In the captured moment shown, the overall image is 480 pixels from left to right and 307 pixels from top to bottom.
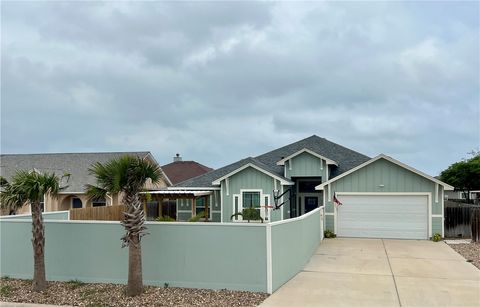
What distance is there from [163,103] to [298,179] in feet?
27.4

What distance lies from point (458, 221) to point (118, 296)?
1544 cm

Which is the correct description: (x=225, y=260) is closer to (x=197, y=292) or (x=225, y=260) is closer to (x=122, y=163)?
(x=197, y=292)

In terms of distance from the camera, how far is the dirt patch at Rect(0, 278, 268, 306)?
830 centimetres

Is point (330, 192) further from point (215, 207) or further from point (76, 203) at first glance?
point (76, 203)

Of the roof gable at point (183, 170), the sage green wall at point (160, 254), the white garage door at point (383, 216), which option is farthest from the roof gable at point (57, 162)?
the sage green wall at point (160, 254)

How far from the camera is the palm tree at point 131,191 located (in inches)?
340

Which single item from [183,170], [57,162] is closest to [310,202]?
[57,162]

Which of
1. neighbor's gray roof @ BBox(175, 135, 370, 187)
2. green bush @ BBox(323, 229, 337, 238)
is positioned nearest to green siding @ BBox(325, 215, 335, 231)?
green bush @ BBox(323, 229, 337, 238)

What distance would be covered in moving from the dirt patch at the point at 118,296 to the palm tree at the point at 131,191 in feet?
1.32

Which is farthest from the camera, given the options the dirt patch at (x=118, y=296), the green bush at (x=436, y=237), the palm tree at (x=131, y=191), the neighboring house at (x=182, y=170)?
the neighboring house at (x=182, y=170)

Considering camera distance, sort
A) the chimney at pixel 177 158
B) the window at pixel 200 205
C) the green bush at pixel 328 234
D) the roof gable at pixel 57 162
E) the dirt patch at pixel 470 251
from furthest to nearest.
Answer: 1. the chimney at pixel 177 158
2. the roof gable at pixel 57 162
3. the window at pixel 200 205
4. the green bush at pixel 328 234
5. the dirt patch at pixel 470 251

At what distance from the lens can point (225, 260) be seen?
361 inches

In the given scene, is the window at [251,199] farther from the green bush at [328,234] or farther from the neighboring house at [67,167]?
the neighboring house at [67,167]

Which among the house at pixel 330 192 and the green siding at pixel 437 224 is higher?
the house at pixel 330 192
